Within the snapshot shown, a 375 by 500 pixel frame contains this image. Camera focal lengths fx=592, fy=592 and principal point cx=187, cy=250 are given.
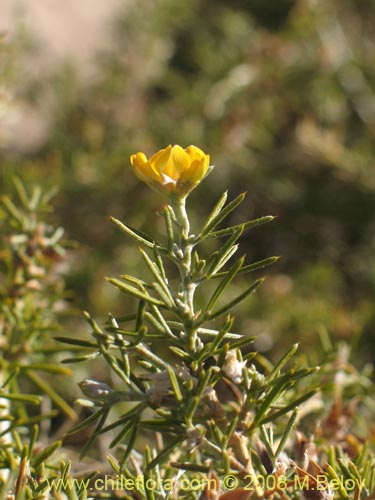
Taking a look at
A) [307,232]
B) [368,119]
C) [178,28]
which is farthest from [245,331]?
[178,28]

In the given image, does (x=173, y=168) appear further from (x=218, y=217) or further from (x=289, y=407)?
(x=289, y=407)

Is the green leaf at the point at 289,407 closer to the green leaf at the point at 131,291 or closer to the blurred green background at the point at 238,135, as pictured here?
the green leaf at the point at 131,291

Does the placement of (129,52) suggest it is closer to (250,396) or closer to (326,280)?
(326,280)

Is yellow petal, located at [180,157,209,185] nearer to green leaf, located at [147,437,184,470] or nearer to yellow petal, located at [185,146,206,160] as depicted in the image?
yellow petal, located at [185,146,206,160]

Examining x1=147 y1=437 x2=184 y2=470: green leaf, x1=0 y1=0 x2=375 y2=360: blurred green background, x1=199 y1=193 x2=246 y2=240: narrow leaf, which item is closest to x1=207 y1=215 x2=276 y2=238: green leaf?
x1=199 y1=193 x2=246 y2=240: narrow leaf

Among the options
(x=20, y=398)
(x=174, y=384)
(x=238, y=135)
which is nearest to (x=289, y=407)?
(x=174, y=384)

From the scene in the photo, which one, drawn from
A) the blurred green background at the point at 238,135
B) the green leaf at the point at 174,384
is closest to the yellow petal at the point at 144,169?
the green leaf at the point at 174,384
